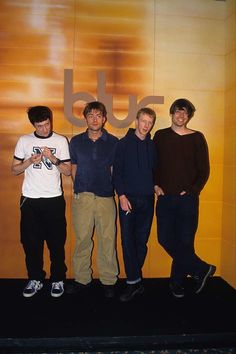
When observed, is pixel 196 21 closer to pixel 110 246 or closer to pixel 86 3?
pixel 86 3

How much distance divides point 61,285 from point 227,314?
151cm

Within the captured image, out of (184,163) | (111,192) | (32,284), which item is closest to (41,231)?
(32,284)

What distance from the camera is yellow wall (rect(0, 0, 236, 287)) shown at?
327cm

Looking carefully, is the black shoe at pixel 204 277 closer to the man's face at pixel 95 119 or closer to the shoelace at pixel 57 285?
the shoelace at pixel 57 285

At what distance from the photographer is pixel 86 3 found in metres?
3.30

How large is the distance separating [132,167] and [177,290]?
1259 millimetres

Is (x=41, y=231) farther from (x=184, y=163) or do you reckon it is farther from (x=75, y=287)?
(x=184, y=163)

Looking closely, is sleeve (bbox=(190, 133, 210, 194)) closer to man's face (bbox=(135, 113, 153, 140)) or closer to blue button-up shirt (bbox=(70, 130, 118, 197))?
man's face (bbox=(135, 113, 153, 140))

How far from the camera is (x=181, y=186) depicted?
2832 mm

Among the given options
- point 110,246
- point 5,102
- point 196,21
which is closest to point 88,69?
point 5,102

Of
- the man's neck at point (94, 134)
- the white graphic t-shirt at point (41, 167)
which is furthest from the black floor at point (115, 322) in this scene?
the man's neck at point (94, 134)

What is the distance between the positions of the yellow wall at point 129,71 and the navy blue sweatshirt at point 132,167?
589 mm

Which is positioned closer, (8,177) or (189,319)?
(189,319)

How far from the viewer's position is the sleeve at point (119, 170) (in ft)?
9.12
